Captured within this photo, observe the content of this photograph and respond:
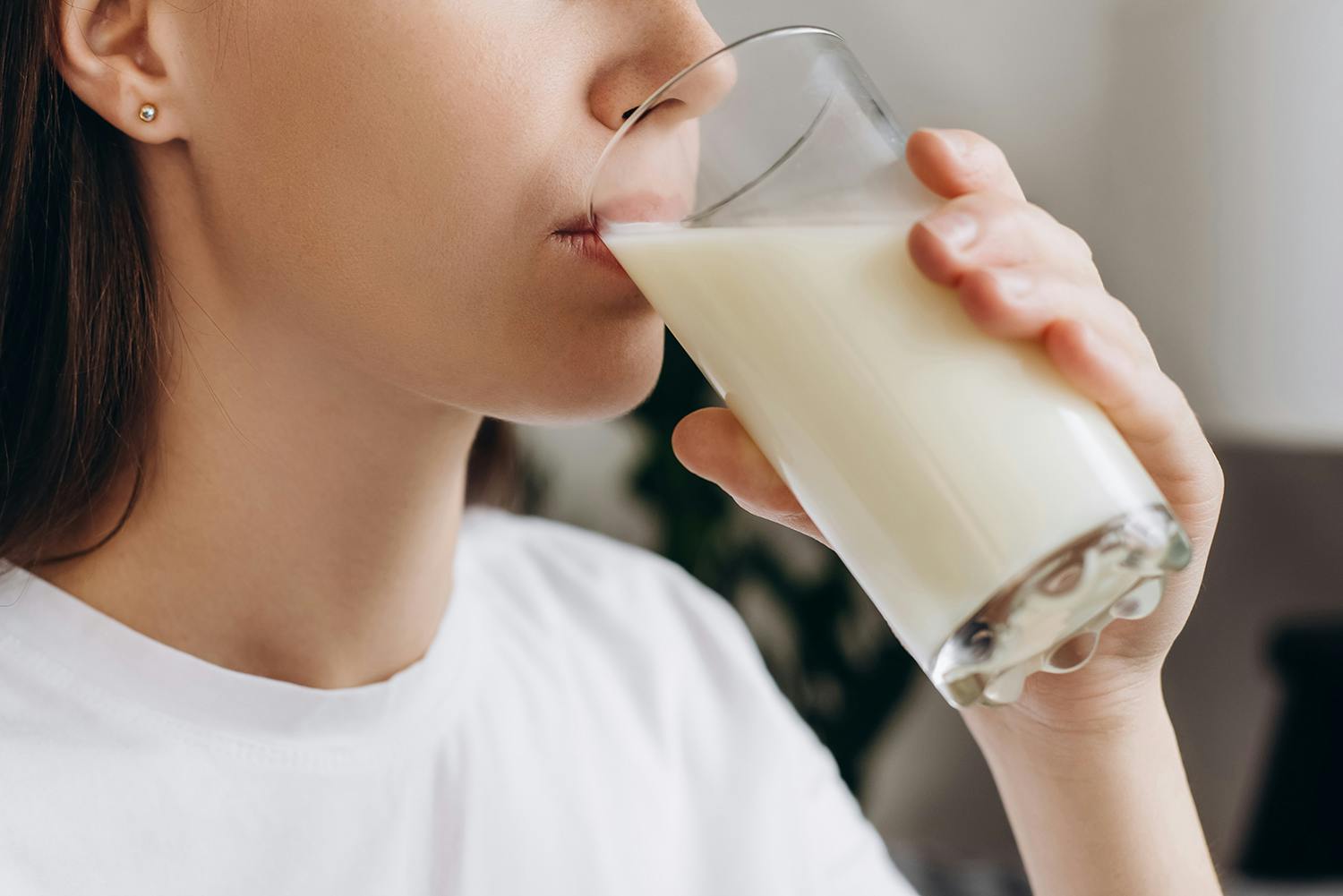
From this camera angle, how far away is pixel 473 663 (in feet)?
3.56

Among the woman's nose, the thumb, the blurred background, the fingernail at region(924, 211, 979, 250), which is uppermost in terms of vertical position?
the woman's nose

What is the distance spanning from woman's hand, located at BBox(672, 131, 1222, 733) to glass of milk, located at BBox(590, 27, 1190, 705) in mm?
15

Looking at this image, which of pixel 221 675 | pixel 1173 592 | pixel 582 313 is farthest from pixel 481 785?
pixel 1173 592

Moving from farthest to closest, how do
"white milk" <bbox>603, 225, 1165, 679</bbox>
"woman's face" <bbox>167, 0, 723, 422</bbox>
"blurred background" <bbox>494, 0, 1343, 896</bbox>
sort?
"blurred background" <bbox>494, 0, 1343, 896</bbox>
"woman's face" <bbox>167, 0, 723, 422</bbox>
"white milk" <bbox>603, 225, 1165, 679</bbox>

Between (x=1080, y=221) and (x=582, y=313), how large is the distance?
2020 mm

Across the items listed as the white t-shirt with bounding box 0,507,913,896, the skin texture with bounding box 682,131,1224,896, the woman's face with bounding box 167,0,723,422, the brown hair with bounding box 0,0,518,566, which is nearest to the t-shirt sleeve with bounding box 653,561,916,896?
the white t-shirt with bounding box 0,507,913,896

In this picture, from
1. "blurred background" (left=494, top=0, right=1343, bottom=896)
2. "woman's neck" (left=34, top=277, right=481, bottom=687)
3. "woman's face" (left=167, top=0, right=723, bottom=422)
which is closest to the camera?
"woman's face" (left=167, top=0, right=723, bottom=422)

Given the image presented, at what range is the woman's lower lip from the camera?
0.76 meters

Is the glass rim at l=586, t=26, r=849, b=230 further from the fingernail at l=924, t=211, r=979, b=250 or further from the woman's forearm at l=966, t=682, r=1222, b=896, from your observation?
the woman's forearm at l=966, t=682, r=1222, b=896

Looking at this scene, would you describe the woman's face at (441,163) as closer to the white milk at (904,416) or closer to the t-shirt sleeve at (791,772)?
the white milk at (904,416)

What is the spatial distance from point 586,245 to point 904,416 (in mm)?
256

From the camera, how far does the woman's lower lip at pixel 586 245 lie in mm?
762

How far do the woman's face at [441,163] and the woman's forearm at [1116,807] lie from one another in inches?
17.7

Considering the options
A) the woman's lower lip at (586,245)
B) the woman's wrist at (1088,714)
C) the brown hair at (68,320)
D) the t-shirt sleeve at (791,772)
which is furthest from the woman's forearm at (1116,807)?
the brown hair at (68,320)
